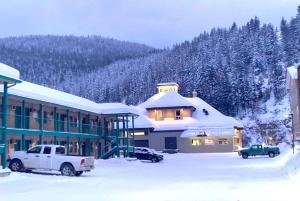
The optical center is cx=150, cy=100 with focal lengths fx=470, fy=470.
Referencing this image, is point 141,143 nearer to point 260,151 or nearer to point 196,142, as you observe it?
point 196,142

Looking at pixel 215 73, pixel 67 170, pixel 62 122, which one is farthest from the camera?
pixel 215 73

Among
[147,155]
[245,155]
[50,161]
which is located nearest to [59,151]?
[50,161]

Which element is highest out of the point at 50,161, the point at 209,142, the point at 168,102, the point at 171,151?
the point at 168,102

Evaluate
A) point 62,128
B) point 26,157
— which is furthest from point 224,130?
point 26,157

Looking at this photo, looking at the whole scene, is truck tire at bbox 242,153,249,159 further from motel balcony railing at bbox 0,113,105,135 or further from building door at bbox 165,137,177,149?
building door at bbox 165,137,177,149

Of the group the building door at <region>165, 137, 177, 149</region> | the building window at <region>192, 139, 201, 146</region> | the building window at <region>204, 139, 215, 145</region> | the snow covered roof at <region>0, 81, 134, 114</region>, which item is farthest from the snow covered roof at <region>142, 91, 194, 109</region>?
the snow covered roof at <region>0, 81, 134, 114</region>

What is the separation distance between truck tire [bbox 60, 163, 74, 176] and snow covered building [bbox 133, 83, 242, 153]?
146 ft

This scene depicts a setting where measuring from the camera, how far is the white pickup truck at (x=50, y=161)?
1008 inches

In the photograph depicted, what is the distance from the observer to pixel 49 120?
136 feet

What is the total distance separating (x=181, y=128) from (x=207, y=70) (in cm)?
5470

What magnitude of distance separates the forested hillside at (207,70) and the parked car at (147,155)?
52.4m

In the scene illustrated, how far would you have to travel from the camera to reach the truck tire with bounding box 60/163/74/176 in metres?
25.6

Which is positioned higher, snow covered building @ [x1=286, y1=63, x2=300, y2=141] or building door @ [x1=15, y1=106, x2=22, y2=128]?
snow covered building @ [x1=286, y1=63, x2=300, y2=141]

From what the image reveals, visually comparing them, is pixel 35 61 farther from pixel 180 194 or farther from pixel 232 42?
pixel 180 194
